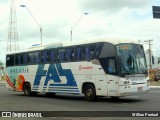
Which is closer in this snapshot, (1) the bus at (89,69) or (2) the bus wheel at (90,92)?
(1) the bus at (89,69)

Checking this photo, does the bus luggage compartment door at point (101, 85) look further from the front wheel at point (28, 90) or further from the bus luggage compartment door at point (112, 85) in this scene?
the front wheel at point (28, 90)

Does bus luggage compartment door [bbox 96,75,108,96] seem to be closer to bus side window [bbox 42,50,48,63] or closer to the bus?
the bus

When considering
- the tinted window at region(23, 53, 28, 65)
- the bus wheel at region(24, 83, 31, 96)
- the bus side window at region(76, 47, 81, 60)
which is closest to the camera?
the bus side window at region(76, 47, 81, 60)

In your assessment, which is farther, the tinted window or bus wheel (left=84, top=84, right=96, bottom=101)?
the tinted window

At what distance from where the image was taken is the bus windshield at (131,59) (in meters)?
20.0

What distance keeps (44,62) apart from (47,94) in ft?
9.57

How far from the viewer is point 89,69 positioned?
2158 centimetres

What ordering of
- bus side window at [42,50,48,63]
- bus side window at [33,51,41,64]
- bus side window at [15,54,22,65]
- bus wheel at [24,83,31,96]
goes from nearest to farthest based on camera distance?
bus side window at [42,50,48,63] → bus side window at [33,51,41,64] → bus wheel at [24,83,31,96] → bus side window at [15,54,22,65]

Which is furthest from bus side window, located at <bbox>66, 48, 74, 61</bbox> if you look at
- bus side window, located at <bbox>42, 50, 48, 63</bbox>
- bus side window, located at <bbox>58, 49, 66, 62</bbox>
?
bus side window, located at <bbox>42, 50, 48, 63</bbox>

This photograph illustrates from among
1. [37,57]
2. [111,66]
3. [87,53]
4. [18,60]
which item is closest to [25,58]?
[18,60]

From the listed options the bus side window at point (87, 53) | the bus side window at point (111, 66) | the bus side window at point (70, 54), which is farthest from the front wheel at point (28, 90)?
the bus side window at point (111, 66)

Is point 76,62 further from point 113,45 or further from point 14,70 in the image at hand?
point 14,70

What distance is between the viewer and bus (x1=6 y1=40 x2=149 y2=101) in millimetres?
20109

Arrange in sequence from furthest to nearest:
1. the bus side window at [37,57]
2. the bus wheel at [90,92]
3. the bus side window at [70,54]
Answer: the bus side window at [37,57], the bus side window at [70,54], the bus wheel at [90,92]
